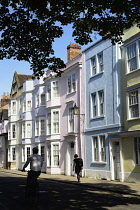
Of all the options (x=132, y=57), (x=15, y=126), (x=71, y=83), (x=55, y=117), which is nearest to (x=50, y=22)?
(x=132, y=57)

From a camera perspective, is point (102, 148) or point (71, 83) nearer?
point (102, 148)

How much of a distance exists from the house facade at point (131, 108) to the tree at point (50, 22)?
8.50m

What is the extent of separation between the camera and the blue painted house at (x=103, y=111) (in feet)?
70.9

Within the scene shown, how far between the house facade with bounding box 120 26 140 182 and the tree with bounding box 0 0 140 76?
334 inches

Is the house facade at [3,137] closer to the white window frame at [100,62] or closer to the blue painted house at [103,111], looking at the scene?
the blue painted house at [103,111]

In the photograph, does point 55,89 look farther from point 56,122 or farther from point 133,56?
point 133,56

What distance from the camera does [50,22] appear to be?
11633 mm

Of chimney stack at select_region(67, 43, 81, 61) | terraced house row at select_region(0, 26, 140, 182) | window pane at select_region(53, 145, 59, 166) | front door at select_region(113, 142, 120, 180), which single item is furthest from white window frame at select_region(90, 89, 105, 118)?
chimney stack at select_region(67, 43, 81, 61)

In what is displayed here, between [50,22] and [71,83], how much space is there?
1697 cm

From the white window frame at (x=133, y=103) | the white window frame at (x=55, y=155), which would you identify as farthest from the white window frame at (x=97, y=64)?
the white window frame at (x=55, y=155)

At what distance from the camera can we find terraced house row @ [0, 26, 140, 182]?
65.8ft

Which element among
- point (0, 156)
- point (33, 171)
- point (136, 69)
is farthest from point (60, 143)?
point (0, 156)

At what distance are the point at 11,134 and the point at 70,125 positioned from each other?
17103 millimetres

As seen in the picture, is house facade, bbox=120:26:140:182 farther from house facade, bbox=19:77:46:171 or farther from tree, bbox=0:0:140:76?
house facade, bbox=19:77:46:171
